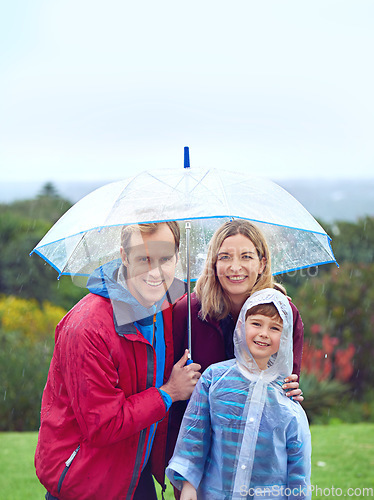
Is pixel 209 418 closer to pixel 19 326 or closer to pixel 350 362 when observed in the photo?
pixel 350 362

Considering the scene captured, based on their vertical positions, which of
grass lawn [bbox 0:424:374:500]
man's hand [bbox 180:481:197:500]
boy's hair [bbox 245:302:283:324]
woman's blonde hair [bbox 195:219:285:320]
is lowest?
grass lawn [bbox 0:424:374:500]

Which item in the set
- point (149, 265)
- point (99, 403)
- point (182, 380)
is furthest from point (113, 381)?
point (149, 265)

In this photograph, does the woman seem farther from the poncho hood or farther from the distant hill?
the distant hill

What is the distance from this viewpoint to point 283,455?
238 cm

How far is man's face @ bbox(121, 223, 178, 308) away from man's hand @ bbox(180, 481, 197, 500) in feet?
2.54

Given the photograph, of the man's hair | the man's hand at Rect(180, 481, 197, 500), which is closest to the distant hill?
the man's hair

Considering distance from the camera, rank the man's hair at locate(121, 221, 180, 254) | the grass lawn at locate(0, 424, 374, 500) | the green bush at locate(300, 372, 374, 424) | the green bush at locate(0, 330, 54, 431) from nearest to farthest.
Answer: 1. the man's hair at locate(121, 221, 180, 254)
2. the grass lawn at locate(0, 424, 374, 500)
3. the green bush at locate(0, 330, 54, 431)
4. the green bush at locate(300, 372, 374, 424)

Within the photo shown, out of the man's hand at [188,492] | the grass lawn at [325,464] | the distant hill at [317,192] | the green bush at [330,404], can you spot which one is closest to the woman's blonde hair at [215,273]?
the man's hand at [188,492]

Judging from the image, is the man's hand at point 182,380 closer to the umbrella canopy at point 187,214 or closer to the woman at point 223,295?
the woman at point 223,295

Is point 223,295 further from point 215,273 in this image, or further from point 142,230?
point 142,230

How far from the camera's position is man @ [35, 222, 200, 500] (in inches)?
91.2

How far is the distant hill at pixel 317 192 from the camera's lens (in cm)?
1723

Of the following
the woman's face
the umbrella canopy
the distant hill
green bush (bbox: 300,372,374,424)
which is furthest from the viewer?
the distant hill

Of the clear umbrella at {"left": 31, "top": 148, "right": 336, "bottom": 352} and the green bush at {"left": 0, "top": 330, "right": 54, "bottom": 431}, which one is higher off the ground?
the clear umbrella at {"left": 31, "top": 148, "right": 336, "bottom": 352}
